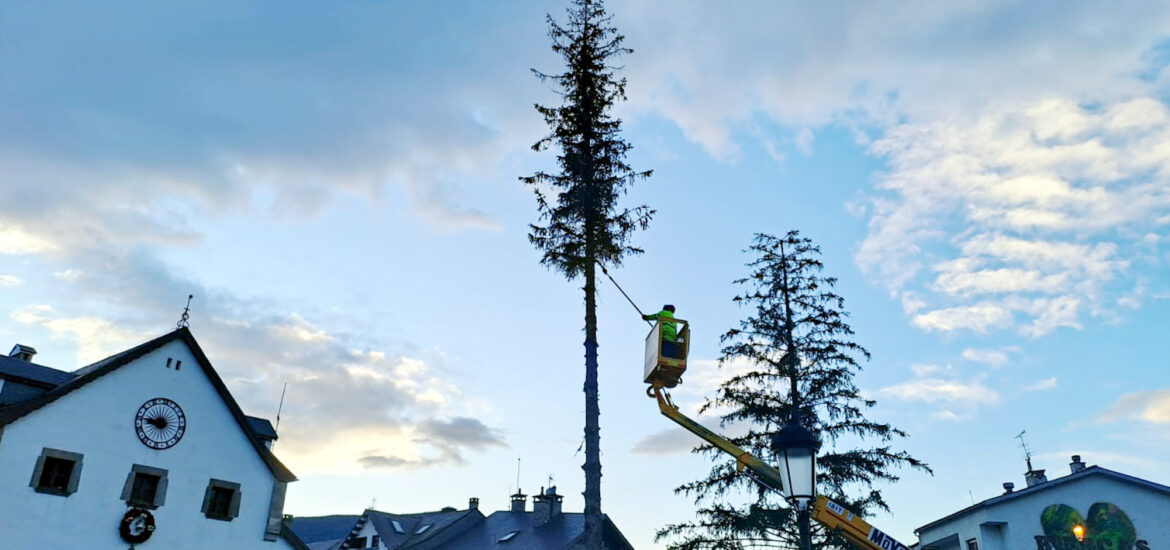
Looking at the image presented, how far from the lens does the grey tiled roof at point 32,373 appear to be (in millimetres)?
25547

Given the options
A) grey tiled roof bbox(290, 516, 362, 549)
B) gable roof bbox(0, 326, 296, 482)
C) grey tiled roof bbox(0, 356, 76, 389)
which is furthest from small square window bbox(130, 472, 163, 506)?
grey tiled roof bbox(290, 516, 362, 549)

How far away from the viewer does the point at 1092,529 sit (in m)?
31.5

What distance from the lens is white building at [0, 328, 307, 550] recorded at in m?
23.7

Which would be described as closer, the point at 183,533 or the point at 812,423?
the point at 183,533

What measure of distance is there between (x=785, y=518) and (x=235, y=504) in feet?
66.6

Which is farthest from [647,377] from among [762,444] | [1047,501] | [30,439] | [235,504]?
[1047,501]

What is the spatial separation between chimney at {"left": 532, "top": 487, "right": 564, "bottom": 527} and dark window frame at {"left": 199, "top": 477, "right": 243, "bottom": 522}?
24400mm

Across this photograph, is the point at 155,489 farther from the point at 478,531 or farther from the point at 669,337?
the point at 478,531

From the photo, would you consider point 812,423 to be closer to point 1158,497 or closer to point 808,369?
point 808,369

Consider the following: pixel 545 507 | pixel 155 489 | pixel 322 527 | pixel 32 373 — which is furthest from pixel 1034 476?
pixel 322 527

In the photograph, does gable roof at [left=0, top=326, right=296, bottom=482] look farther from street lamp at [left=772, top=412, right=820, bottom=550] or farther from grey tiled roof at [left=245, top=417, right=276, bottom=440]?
street lamp at [left=772, top=412, right=820, bottom=550]

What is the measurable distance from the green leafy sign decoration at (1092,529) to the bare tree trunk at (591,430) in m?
22.0

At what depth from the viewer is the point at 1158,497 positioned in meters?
32.0

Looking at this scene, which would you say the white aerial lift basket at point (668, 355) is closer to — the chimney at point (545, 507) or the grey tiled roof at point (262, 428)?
the grey tiled roof at point (262, 428)
